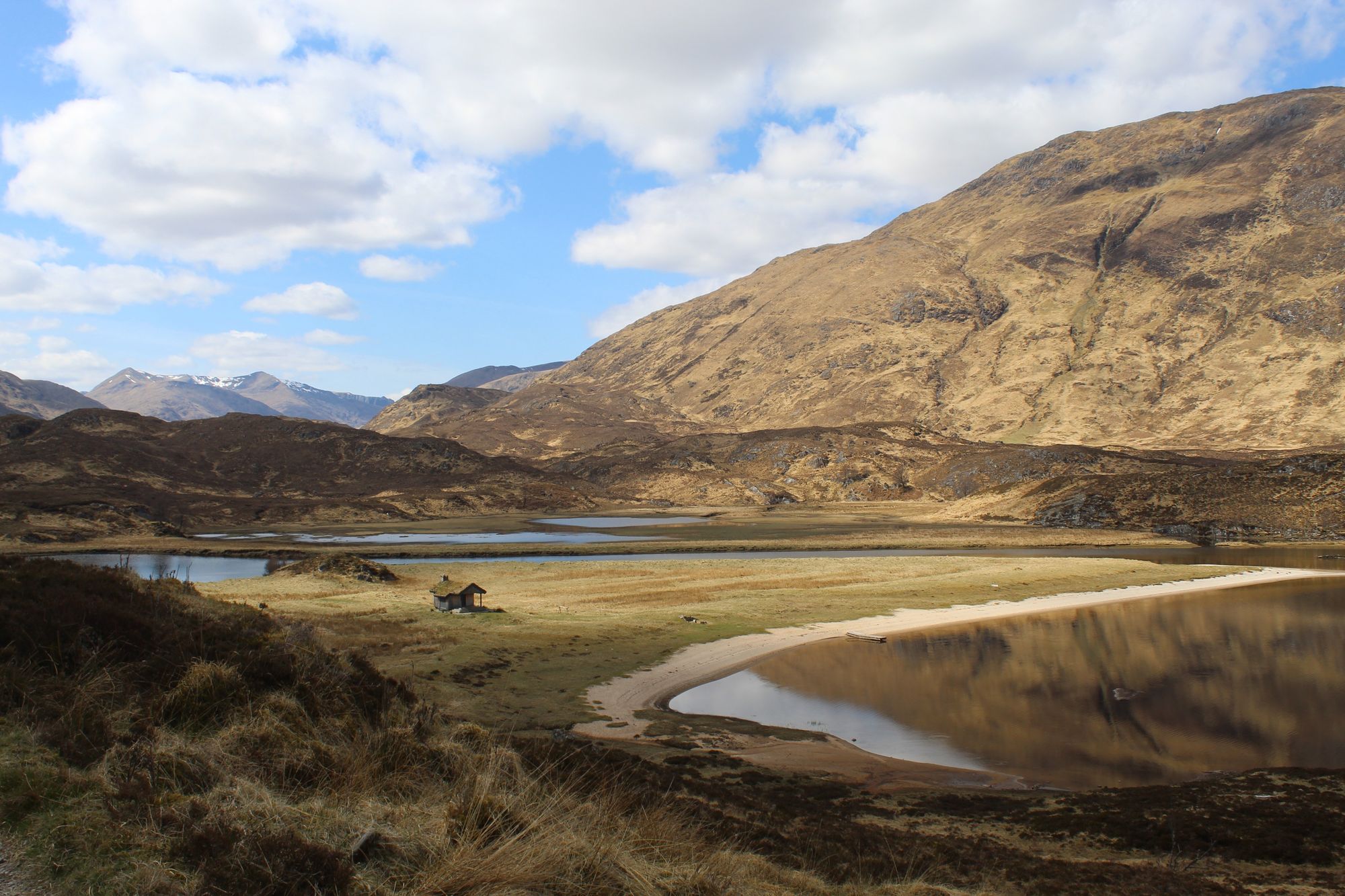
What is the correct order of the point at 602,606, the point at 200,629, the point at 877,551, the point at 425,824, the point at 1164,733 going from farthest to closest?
the point at 877,551, the point at 602,606, the point at 1164,733, the point at 200,629, the point at 425,824

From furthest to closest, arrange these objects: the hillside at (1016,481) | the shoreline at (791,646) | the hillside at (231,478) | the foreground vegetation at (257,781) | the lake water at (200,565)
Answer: the hillside at (231,478) < the hillside at (1016,481) < the lake water at (200,565) < the shoreline at (791,646) < the foreground vegetation at (257,781)

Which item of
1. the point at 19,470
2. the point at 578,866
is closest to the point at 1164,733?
the point at 578,866

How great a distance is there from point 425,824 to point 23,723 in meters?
4.63

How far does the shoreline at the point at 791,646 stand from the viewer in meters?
23.0

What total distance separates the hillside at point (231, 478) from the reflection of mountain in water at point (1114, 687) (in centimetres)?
9605

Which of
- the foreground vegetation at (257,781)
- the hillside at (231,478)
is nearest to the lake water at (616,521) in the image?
the hillside at (231,478)

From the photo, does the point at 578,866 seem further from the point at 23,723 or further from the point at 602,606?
the point at 602,606

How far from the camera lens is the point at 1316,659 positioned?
112 feet

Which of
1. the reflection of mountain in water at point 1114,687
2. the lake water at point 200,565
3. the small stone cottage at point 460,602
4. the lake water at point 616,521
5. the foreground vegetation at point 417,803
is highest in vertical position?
the foreground vegetation at point 417,803

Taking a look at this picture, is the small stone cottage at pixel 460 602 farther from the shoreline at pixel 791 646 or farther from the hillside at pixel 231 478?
the hillside at pixel 231 478

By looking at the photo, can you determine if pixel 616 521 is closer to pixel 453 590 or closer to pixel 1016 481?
pixel 1016 481

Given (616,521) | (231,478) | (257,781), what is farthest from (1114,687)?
(231,478)

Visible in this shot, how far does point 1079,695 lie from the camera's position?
29.1m

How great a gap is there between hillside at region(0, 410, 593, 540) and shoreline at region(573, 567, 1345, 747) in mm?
89159
